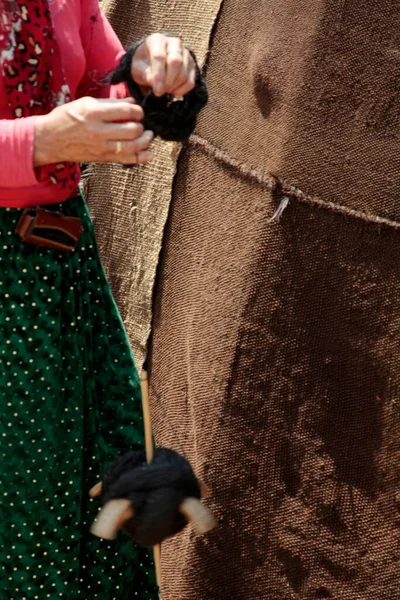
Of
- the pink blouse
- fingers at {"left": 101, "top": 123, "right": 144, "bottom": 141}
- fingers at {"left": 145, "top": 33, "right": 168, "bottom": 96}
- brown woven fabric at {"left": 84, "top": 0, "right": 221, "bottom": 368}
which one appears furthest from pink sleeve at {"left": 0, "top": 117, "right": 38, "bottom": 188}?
brown woven fabric at {"left": 84, "top": 0, "right": 221, "bottom": 368}

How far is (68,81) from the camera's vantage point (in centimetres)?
172

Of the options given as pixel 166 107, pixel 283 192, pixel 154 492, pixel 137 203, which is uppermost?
pixel 166 107

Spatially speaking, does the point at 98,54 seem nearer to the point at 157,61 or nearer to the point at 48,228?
the point at 157,61

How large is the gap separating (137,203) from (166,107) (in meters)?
0.84

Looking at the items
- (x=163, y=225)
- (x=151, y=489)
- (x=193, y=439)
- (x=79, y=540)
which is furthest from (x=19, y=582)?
(x=163, y=225)

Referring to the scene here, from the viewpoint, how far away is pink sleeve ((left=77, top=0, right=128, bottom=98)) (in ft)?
6.02

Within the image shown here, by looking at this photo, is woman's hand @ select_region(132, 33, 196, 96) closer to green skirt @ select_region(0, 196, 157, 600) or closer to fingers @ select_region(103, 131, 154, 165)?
fingers @ select_region(103, 131, 154, 165)

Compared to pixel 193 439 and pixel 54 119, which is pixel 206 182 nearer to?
pixel 193 439

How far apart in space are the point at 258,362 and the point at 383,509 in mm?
422

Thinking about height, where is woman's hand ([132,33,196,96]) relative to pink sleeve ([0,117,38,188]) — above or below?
above

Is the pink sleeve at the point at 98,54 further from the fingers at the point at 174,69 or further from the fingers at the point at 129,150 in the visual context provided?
the fingers at the point at 129,150

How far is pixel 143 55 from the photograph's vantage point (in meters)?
1.71

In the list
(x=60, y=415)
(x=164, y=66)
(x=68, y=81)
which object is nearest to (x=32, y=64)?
(x=68, y=81)

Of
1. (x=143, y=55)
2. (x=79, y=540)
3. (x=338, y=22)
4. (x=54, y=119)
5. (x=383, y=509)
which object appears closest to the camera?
(x=54, y=119)
